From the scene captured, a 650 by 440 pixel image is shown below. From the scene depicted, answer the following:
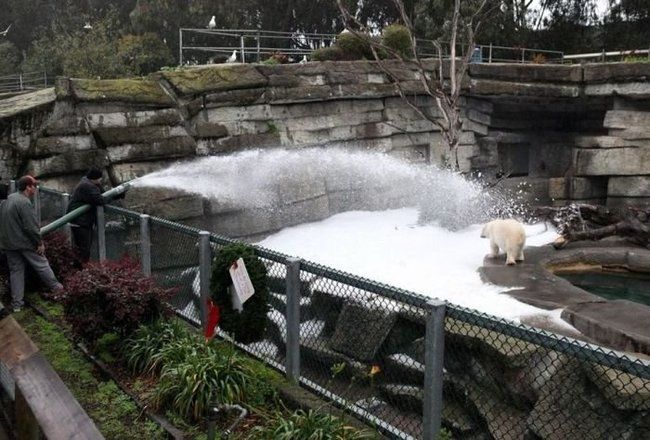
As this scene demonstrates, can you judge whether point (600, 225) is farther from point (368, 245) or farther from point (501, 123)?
point (501, 123)

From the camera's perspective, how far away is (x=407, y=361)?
5496 mm

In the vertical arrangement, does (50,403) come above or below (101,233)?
above

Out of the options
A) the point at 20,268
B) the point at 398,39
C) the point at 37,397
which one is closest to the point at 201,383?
the point at 37,397

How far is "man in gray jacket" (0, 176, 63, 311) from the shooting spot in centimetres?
666

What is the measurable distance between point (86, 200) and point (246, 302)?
11.6ft

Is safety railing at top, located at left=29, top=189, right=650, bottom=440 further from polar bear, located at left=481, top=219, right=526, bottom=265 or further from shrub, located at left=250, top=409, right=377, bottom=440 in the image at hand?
polar bear, located at left=481, top=219, right=526, bottom=265

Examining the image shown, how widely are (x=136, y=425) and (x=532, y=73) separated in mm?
13912

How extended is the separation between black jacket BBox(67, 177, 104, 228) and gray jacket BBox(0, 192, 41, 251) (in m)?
0.74

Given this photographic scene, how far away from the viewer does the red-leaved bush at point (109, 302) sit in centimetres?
515

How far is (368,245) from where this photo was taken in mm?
11031

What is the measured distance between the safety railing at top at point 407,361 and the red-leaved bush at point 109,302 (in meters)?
0.49

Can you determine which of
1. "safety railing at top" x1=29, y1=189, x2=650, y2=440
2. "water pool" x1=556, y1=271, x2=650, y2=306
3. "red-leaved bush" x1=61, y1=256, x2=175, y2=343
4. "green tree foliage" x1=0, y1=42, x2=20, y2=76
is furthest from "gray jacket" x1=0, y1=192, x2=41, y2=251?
"green tree foliage" x1=0, y1=42, x2=20, y2=76

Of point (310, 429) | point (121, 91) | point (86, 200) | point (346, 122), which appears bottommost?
point (310, 429)

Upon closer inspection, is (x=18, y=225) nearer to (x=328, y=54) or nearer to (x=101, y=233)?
(x=101, y=233)
